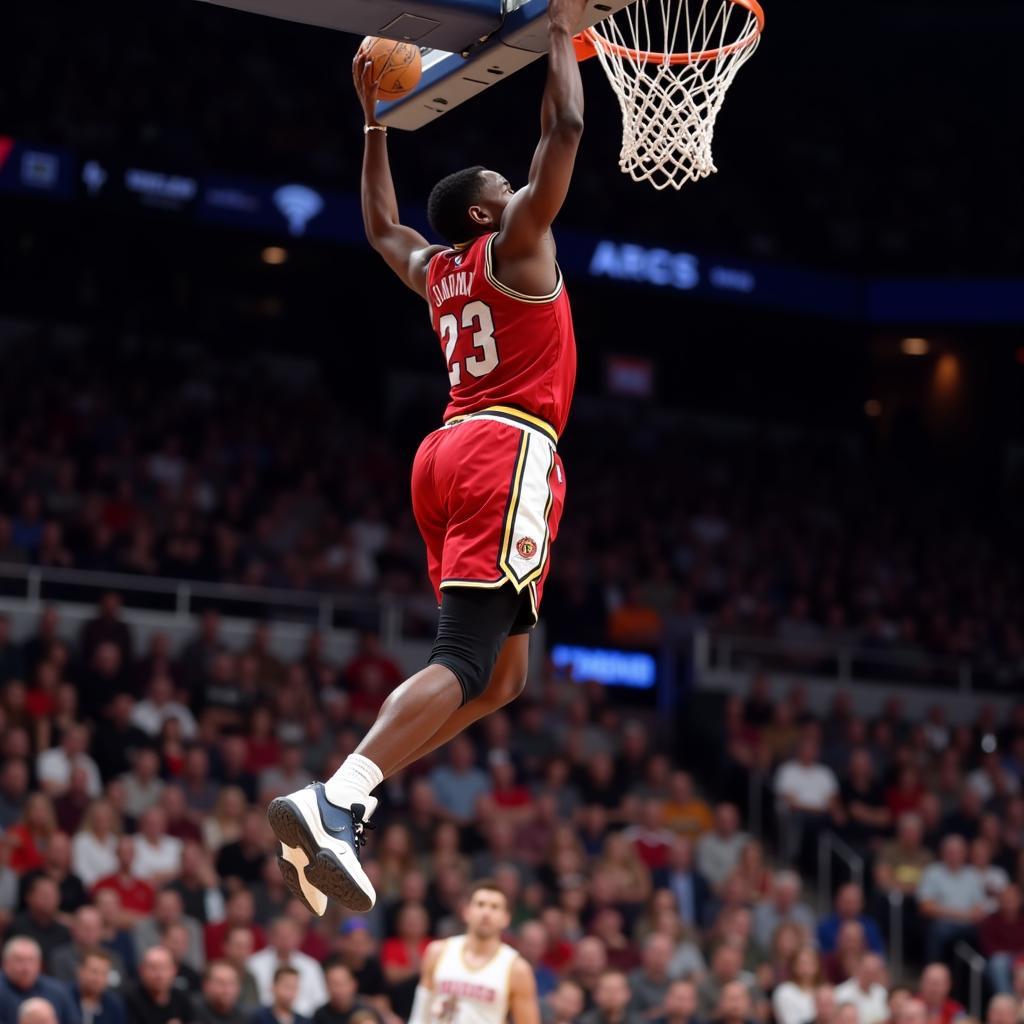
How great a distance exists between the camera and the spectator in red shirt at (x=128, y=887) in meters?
10.9

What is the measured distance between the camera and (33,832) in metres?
11.0

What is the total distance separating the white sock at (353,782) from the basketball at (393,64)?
7.38 feet

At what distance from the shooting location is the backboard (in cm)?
526

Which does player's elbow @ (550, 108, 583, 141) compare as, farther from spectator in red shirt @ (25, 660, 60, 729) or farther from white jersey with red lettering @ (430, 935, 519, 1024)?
spectator in red shirt @ (25, 660, 60, 729)

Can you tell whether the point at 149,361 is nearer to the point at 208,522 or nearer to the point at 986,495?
the point at 208,522

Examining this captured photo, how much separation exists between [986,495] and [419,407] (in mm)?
7469

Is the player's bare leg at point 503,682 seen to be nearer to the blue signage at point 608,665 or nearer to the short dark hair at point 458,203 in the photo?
the short dark hair at point 458,203

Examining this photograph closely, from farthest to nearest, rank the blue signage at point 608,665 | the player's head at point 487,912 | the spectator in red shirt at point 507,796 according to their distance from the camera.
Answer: the blue signage at point 608,665 < the spectator in red shirt at point 507,796 < the player's head at point 487,912

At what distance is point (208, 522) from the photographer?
50.6ft

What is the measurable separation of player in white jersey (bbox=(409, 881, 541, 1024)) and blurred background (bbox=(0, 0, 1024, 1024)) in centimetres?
162

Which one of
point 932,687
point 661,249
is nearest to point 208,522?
point 661,249

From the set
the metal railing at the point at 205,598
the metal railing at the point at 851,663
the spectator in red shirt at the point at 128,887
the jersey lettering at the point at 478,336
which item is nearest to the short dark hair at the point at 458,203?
the jersey lettering at the point at 478,336

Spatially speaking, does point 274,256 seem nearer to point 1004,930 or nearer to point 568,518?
point 568,518

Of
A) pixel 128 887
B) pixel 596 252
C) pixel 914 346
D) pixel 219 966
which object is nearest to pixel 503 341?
pixel 219 966
